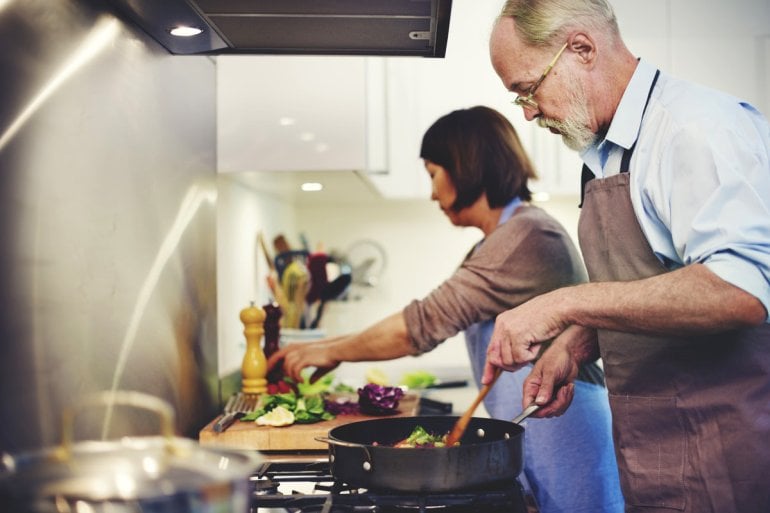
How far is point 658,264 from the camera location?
120 cm

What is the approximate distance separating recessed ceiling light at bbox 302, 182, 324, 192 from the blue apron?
97cm

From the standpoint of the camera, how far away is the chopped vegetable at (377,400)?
1.77 m

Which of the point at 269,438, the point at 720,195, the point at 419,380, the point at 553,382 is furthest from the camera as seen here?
the point at 419,380

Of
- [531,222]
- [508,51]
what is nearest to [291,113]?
[531,222]

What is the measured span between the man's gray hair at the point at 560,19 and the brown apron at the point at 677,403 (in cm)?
21

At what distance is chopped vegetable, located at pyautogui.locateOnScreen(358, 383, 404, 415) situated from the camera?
177 cm

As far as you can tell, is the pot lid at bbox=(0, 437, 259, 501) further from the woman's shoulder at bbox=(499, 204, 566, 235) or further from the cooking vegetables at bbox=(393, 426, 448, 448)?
the woman's shoulder at bbox=(499, 204, 566, 235)

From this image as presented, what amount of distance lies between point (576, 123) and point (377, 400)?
0.76 meters

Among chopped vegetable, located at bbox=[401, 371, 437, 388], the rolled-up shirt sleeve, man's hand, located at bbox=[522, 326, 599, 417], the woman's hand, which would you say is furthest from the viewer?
chopped vegetable, located at bbox=[401, 371, 437, 388]

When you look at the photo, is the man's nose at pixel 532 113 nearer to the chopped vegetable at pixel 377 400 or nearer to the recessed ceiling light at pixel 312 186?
the chopped vegetable at pixel 377 400

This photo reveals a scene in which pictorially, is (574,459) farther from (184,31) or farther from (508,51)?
(184,31)

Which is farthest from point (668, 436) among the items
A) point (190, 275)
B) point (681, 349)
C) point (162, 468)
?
point (190, 275)

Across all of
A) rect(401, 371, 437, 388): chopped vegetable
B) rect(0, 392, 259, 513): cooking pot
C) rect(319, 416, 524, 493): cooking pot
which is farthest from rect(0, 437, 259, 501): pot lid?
rect(401, 371, 437, 388): chopped vegetable

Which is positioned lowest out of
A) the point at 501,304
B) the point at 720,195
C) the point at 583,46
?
the point at 501,304
